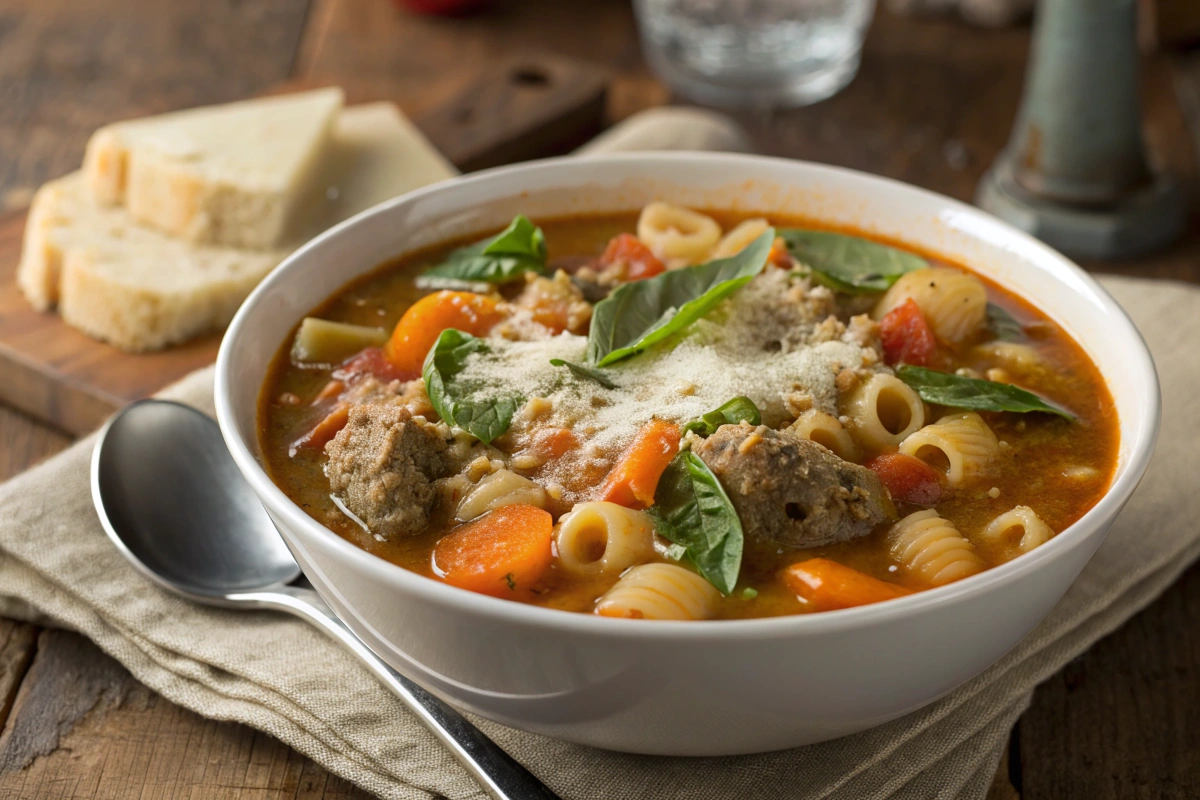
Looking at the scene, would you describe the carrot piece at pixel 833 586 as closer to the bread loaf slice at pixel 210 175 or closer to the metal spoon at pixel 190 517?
the metal spoon at pixel 190 517

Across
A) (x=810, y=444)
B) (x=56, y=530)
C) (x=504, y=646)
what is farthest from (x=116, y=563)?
(x=810, y=444)

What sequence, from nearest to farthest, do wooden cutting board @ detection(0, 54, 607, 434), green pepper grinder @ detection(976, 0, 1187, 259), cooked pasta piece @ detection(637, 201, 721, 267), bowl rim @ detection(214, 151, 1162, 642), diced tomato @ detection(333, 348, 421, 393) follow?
bowl rim @ detection(214, 151, 1162, 642) → diced tomato @ detection(333, 348, 421, 393) → cooked pasta piece @ detection(637, 201, 721, 267) → wooden cutting board @ detection(0, 54, 607, 434) → green pepper grinder @ detection(976, 0, 1187, 259)

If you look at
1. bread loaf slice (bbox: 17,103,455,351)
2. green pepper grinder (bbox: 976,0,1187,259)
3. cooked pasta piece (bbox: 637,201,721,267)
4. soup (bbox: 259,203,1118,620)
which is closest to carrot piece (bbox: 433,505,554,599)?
soup (bbox: 259,203,1118,620)

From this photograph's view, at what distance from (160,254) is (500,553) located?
10.4 ft

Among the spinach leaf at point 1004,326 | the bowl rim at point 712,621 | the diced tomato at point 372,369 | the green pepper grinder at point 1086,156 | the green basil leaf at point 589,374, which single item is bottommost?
the green pepper grinder at point 1086,156

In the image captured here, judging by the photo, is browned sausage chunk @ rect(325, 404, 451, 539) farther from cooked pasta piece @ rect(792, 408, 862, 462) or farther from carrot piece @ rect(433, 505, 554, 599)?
cooked pasta piece @ rect(792, 408, 862, 462)

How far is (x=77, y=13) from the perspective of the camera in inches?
314

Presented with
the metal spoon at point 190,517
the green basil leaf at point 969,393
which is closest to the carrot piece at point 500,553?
the metal spoon at point 190,517

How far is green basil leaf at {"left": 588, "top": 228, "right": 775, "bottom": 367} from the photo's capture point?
135 inches

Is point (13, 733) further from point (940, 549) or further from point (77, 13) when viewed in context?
point (77, 13)

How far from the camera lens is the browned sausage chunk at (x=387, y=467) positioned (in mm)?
2975

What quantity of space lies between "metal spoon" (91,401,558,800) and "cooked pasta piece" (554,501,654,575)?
714 millimetres

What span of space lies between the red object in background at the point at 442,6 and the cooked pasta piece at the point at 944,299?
16.4ft

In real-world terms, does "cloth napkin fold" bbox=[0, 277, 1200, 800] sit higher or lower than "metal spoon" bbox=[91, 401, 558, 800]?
lower
